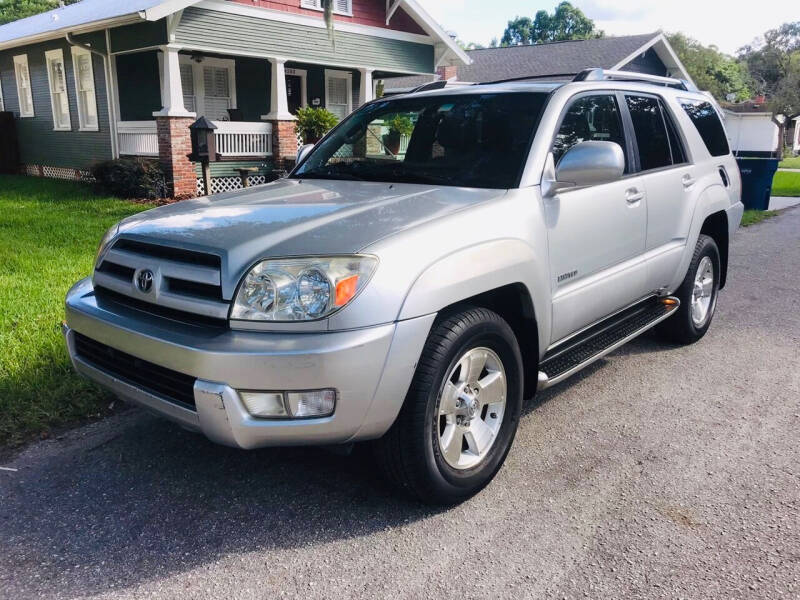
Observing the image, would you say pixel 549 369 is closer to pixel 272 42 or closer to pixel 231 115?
pixel 272 42

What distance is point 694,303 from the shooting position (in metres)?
5.42

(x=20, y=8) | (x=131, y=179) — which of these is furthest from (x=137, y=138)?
(x=20, y=8)

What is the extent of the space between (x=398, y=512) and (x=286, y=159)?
13969mm

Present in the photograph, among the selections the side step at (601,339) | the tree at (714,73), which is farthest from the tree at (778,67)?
the side step at (601,339)

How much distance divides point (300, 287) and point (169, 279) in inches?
25.6

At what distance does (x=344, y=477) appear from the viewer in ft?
11.1

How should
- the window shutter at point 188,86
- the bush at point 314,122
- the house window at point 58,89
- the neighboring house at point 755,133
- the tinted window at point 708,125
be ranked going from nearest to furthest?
the tinted window at point 708,125, the bush at point 314,122, the window shutter at point 188,86, the house window at point 58,89, the neighboring house at point 755,133

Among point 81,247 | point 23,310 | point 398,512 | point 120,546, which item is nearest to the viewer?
point 120,546

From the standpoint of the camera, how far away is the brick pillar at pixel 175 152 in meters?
13.8

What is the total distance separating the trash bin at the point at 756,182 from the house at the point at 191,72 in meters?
9.22

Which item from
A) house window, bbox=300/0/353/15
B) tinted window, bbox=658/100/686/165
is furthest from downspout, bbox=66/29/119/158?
tinted window, bbox=658/100/686/165

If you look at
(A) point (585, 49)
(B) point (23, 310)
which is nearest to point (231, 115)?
(B) point (23, 310)

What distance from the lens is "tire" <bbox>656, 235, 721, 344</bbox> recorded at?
517 centimetres

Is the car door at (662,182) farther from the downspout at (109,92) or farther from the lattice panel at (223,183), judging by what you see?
the downspout at (109,92)
